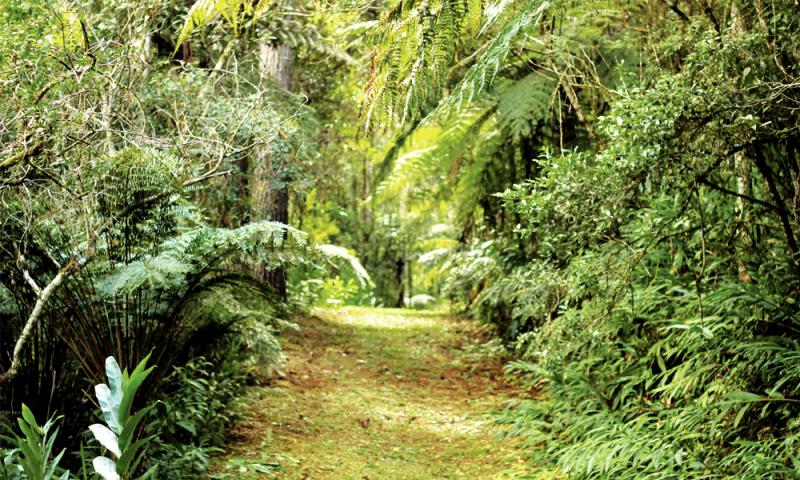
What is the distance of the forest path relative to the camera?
4.43 meters

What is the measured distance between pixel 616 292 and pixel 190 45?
4007 mm

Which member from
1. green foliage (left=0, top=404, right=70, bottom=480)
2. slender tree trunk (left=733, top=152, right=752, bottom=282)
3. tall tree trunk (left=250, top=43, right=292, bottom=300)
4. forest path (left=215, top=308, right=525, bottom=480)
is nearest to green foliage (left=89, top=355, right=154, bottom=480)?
green foliage (left=0, top=404, right=70, bottom=480)

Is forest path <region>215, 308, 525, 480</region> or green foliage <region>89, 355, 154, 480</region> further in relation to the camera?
forest path <region>215, 308, 525, 480</region>

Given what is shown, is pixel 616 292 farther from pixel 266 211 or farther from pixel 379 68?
pixel 266 211

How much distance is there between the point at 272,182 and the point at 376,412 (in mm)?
2136

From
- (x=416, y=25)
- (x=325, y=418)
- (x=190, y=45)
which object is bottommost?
(x=325, y=418)

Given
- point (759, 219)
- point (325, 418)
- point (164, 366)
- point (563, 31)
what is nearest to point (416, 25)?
point (164, 366)

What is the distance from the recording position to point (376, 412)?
5.80m

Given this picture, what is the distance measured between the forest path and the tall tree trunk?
893 millimetres

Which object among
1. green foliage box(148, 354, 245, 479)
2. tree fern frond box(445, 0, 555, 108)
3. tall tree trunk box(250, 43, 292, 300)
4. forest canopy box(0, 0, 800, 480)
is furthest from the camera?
tall tree trunk box(250, 43, 292, 300)

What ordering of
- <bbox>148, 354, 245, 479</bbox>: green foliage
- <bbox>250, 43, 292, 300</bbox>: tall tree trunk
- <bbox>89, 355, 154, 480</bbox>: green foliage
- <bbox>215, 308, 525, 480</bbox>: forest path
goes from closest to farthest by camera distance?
<bbox>89, 355, 154, 480</bbox>: green foliage → <bbox>148, 354, 245, 479</bbox>: green foliage → <bbox>215, 308, 525, 480</bbox>: forest path → <bbox>250, 43, 292, 300</bbox>: tall tree trunk

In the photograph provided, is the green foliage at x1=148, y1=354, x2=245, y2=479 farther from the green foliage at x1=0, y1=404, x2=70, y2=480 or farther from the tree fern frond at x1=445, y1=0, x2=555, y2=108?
the tree fern frond at x1=445, y1=0, x2=555, y2=108

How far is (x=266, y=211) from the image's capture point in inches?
271

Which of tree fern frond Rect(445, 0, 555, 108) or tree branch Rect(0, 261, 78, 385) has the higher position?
tree fern frond Rect(445, 0, 555, 108)
